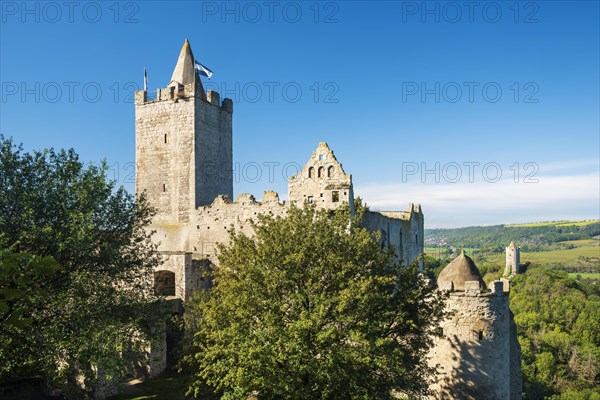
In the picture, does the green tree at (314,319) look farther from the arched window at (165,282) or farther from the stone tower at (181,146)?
the stone tower at (181,146)

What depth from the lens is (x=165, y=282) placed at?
28016 mm

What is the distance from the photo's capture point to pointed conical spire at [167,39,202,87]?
110 feet

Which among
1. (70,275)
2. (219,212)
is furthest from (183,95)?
(70,275)

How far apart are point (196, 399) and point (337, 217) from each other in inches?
402

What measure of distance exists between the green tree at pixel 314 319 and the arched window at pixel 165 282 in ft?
26.5

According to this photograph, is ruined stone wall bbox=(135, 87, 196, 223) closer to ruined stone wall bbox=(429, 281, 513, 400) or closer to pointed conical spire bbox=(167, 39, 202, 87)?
pointed conical spire bbox=(167, 39, 202, 87)

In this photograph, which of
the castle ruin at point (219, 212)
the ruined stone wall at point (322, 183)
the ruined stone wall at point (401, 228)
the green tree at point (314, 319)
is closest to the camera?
the green tree at point (314, 319)

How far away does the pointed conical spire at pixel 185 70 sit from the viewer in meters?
33.6

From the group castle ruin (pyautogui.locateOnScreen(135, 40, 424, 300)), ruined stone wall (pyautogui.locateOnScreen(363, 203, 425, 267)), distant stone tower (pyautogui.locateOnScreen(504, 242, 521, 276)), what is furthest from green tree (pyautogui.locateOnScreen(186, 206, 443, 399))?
distant stone tower (pyautogui.locateOnScreen(504, 242, 521, 276))

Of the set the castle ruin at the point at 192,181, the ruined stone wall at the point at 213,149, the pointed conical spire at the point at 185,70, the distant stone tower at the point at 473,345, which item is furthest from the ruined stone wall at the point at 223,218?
the distant stone tower at the point at 473,345

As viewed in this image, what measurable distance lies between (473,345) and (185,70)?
25.5 meters

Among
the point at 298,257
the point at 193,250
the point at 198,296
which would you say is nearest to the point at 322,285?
the point at 298,257

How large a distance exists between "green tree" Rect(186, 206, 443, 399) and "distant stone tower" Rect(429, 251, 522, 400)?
1.88 metres

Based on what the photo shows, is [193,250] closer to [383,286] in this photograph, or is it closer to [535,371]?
[383,286]
